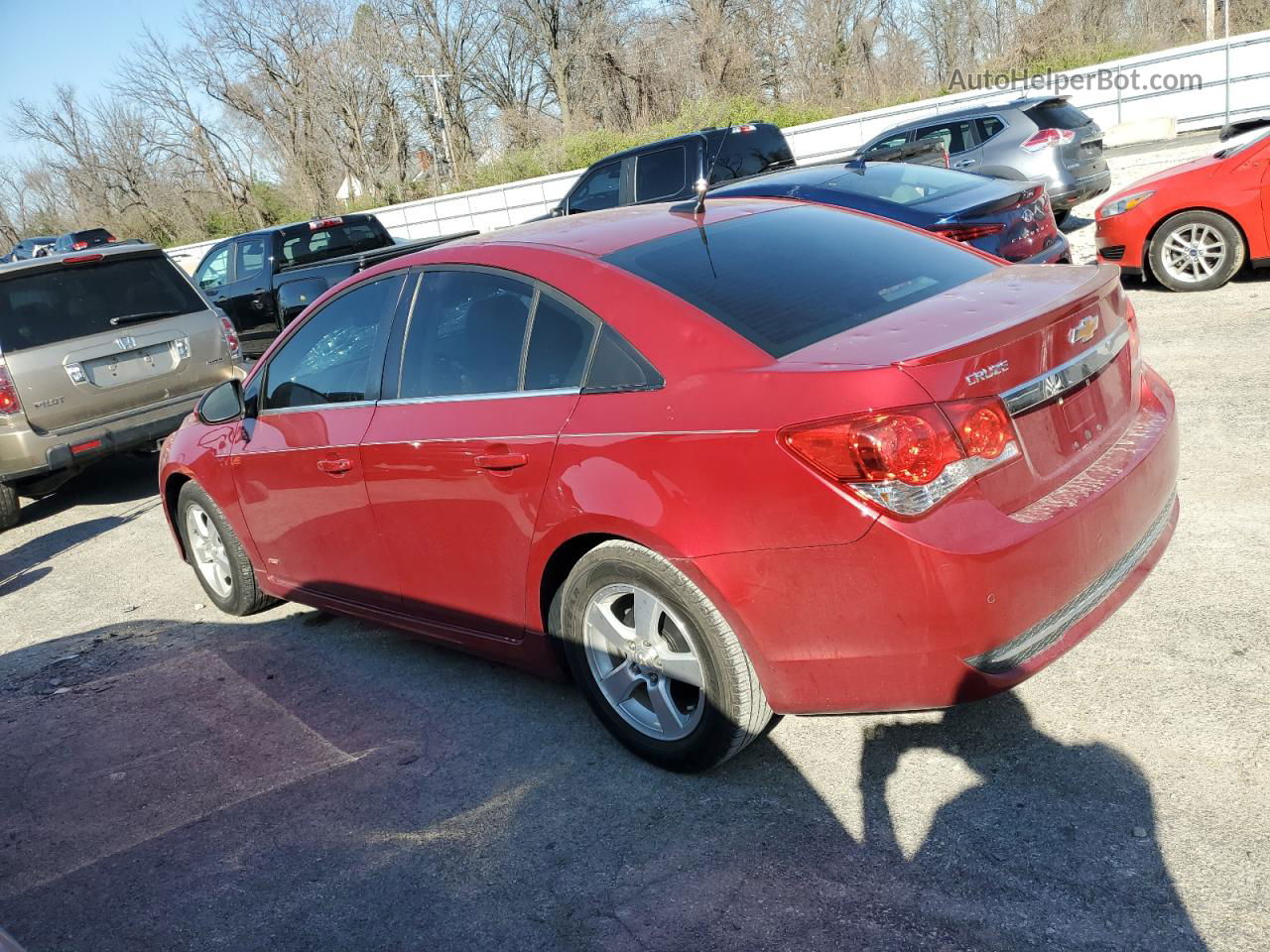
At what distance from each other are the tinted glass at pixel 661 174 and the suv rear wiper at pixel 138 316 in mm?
5326

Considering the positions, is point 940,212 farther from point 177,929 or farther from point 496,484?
point 177,929

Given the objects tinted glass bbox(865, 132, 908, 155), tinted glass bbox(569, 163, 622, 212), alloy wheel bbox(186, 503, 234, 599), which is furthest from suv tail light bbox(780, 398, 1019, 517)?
tinted glass bbox(865, 132, 908, 155)

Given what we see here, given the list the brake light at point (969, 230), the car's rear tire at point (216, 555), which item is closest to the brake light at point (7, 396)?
the car's rear tire at point (216, 555)

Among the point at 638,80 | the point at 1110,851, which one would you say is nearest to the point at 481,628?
the point at 1110,851

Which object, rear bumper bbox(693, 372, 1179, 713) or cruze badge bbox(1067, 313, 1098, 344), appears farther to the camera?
cruze badge bbox(1067, 313, 1098, 344)

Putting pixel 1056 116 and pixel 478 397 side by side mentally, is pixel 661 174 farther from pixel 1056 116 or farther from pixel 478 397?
pixel 478 397

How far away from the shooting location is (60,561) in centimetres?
730

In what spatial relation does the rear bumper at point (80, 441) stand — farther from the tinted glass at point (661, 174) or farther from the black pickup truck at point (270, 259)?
the tinted glass at point (661, 174)

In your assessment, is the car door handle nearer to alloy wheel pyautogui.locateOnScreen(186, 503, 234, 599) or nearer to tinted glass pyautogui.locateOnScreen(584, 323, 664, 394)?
tinted glass pyautogui.locateOnScreen(584, 323, 664, 394)

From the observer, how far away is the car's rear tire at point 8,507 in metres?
8.21

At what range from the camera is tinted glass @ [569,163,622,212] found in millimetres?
12492

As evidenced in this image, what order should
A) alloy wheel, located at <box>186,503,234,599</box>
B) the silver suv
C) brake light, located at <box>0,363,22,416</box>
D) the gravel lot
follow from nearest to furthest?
the gravel lot < alloy wheel, located at <box>186,503,234,599</box> < brake light, located at <box>0,363,22,416</box> < the silver suv

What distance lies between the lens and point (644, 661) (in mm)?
3361

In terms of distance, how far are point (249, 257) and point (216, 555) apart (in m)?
9.10
